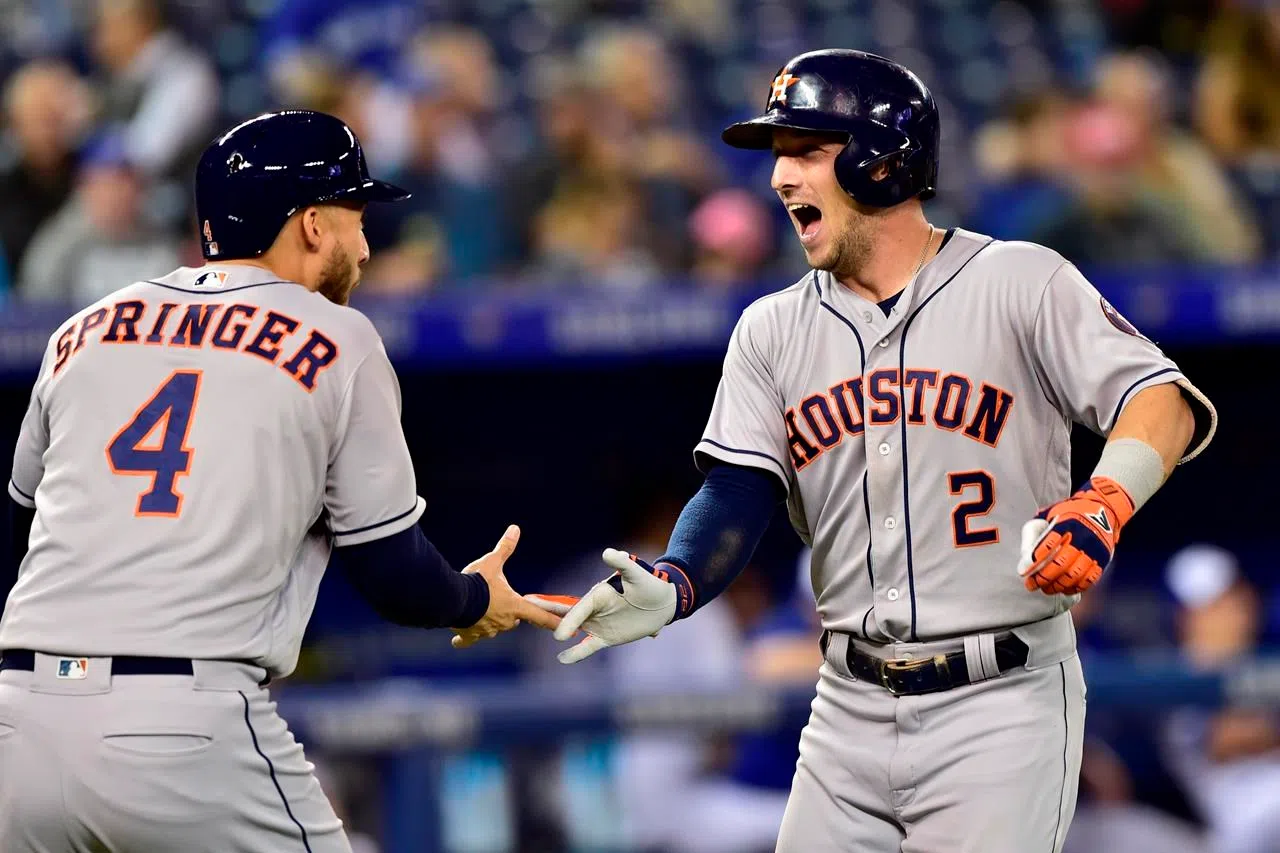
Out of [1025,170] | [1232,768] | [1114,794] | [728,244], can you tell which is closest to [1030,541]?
[1114,794]

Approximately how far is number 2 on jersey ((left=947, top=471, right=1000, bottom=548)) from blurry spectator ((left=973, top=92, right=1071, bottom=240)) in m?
3.56

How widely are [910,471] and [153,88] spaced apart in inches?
187

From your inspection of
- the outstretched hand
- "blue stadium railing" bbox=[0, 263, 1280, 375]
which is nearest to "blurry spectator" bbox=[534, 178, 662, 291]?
"blue stadium railing" bbox=[0, 263, 1280, 375]

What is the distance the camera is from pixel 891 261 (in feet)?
10.5

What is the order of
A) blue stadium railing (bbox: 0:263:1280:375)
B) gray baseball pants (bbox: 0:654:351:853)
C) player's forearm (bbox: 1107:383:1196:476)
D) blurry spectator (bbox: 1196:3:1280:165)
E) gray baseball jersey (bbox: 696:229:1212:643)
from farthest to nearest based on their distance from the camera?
1. blurry spectator (bbox: 1196:3:1280:165)
2. blue stadium railing (bbox: 0:263:1280:375)
3. gray baseball jersey (bbox: 696:229:1212:643)
4. player's forearm (bbox: 1107:383:1196:476)
5. gray baseball pants (bbox: 0:654:351:853)

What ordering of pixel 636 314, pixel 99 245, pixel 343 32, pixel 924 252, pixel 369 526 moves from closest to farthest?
pixel 369 526 < pixel 924 252 < pixel 636 314 < pixel 99 245 < pixel 343 32

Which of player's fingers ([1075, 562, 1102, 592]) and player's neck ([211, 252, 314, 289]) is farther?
player's neck ([211, 252, 314, 289])

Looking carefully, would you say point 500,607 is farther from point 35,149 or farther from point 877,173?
point 35,149

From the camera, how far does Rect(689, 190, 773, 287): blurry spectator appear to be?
20.6 ft

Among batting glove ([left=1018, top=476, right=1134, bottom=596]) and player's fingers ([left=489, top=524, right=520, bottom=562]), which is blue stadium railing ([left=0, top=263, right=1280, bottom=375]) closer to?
player's fingers ([left=489, top=524, right=520, bottom=562])

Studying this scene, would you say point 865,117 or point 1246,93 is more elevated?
point 865,117

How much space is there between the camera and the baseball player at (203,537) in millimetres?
2643

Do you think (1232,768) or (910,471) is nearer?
(910,471)

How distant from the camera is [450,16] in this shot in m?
7.61
